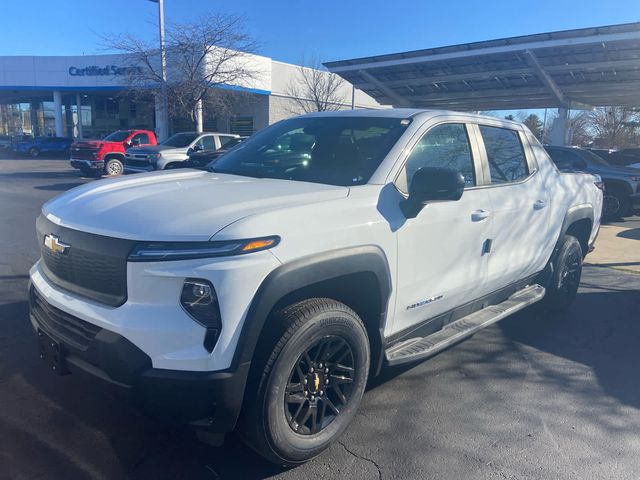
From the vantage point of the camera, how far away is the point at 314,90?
115 ft

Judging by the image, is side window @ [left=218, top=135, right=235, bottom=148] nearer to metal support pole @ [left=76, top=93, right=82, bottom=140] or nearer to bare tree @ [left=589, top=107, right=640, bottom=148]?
metal support pole @ [left=76, top=93, right=82, bottom=140]

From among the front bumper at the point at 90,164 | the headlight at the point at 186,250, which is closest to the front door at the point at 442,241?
the headlight at the point at 186,250

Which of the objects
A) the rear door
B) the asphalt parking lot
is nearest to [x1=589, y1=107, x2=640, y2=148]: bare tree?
the rear door

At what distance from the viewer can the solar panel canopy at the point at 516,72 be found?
17906 millimetres

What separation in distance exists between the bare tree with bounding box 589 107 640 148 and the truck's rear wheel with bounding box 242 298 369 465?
51245 millimetres

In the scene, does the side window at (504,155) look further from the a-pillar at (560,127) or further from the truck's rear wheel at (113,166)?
the a-pillar at (560,127)

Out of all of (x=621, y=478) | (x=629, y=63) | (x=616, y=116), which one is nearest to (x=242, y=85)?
(x=629, y=63)

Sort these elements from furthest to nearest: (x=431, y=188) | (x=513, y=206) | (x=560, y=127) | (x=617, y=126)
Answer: (x=617, y=126) → (x=560, y=127) → (x=513, y=206) → (x=431, y=188)

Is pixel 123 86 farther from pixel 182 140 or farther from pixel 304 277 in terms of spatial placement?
pixel 304 277

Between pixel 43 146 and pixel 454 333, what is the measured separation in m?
35.7

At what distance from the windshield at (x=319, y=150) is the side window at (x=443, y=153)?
0.58ft

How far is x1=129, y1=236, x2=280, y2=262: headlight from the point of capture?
2309 millimetres

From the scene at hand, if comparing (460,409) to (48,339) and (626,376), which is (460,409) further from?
(48,339)

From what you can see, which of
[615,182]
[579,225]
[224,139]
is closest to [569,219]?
[579,225]
